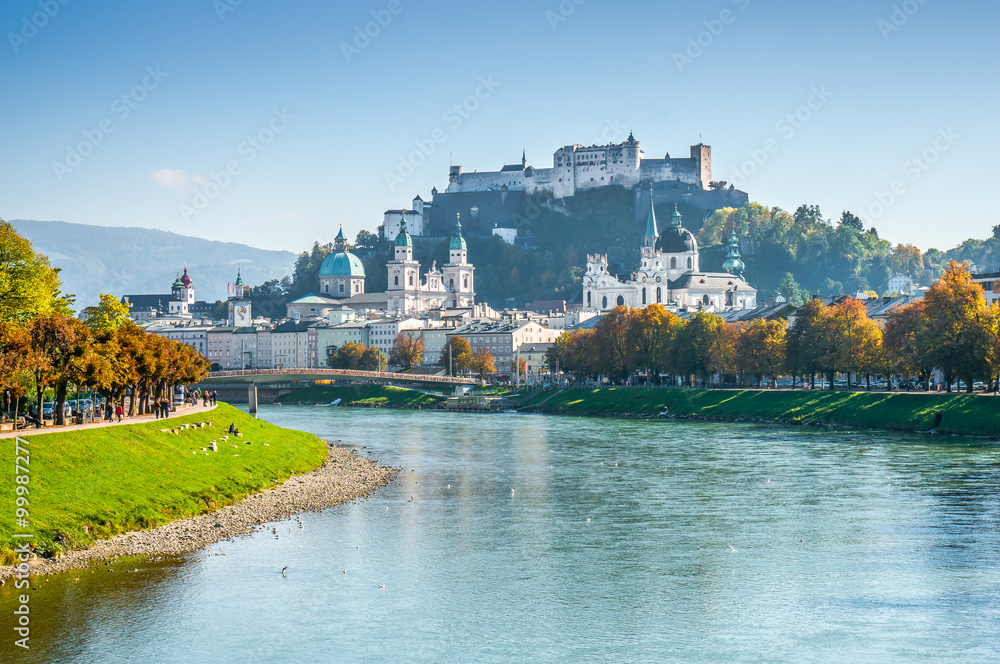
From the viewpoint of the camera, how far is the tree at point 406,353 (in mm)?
123500

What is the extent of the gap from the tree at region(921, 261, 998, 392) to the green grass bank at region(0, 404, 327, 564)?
29662 millimetres

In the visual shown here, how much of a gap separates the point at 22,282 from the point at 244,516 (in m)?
15.0

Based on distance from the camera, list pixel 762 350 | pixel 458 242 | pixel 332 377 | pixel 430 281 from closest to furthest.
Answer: pixel 762 350 → pixel 332 377 → pixel 430 281 → pixel 458 242

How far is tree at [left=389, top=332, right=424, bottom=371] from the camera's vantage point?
405ft

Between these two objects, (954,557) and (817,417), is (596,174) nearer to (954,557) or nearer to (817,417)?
(817,417)

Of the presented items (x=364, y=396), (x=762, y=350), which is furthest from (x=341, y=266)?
(x=762, y=350)

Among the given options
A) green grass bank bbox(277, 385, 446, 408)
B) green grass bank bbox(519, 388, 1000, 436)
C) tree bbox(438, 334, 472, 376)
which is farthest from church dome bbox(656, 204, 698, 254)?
green grass bank bbox(519, 388, 1000, 436)

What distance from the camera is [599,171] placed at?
168 metres

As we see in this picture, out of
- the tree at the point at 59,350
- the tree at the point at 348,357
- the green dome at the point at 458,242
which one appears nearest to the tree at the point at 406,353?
the tree at the point at 348,357

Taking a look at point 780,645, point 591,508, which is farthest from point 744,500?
point 780,645

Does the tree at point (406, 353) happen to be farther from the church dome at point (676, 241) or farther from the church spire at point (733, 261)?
the church spire at point (733, 261)

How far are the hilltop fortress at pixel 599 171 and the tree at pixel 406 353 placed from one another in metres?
48.1

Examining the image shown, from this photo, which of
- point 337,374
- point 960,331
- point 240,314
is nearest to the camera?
point 960,331

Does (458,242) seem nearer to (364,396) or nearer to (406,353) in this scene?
(406,353)
